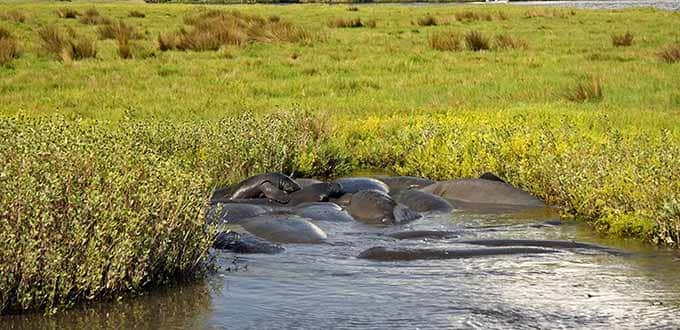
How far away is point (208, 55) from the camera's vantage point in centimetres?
2427

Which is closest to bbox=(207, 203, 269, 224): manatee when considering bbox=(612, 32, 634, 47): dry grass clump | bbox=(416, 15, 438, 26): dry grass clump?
bbox=(612, 32, 634, 47): dry grass clump

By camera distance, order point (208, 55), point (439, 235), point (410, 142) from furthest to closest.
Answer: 1. point (208, 55)
2. point (410, 142)
3. point (439, 235)

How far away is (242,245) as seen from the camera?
945 centimetres

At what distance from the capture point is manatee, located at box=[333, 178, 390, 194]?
12.1 metres

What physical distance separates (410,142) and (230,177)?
8.11ft

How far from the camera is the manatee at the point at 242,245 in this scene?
9406mm

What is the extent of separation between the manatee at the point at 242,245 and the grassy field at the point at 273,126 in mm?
496

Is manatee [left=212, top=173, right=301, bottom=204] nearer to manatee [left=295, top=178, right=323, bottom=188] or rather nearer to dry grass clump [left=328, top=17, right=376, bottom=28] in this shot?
manatee [left=295, top=178, right=323, bottom=188]

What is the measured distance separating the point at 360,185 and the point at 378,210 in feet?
4.55

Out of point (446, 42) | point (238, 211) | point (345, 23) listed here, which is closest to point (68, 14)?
point (345, 23)

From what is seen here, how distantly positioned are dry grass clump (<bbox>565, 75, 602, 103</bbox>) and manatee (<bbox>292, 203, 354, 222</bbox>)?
7.76 metres

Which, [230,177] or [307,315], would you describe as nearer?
[307,315]

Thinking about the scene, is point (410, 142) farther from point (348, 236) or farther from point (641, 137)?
point (348, 236)

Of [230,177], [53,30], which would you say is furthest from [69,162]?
[53,30]
